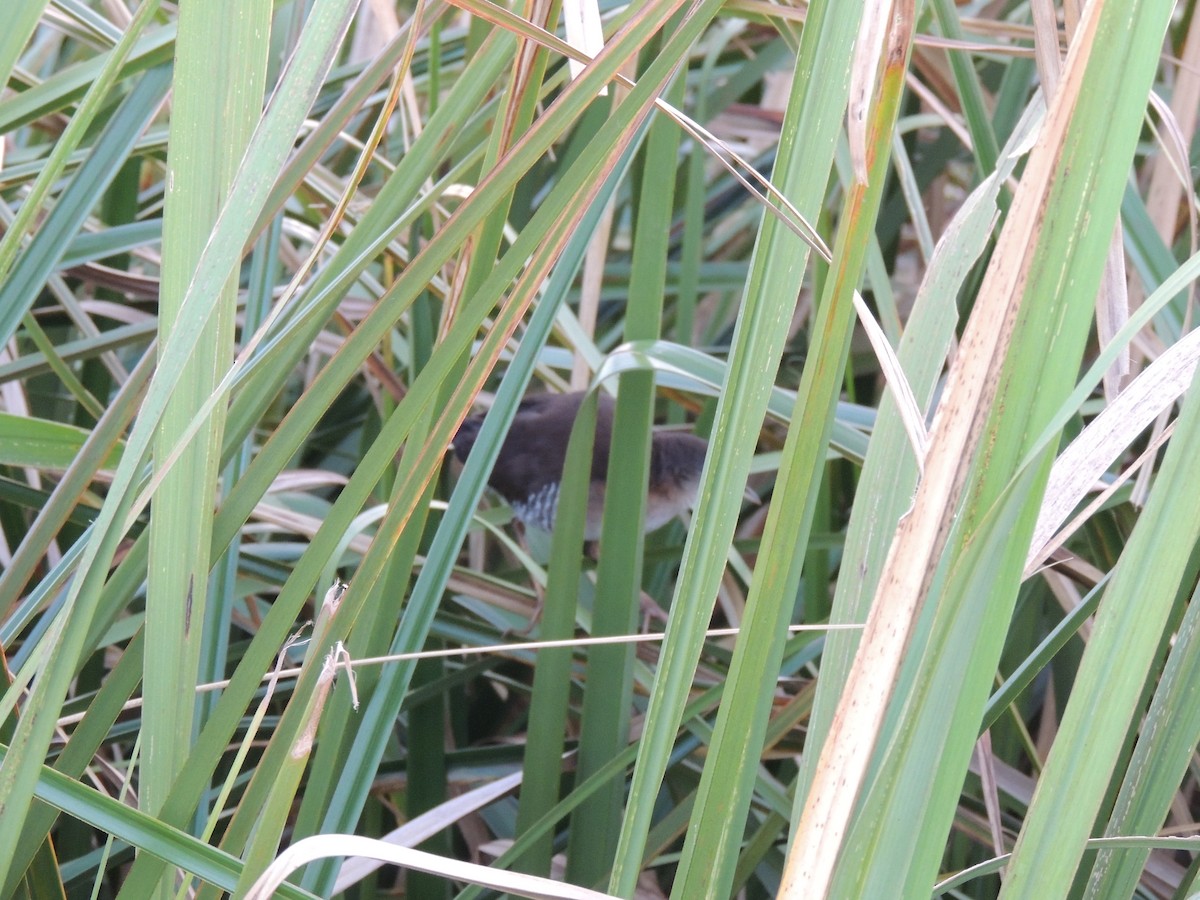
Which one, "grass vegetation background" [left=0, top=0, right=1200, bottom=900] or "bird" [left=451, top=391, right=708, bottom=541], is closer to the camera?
"grass vegetation background" [left=0, top=0, right=1200, bottom=900]

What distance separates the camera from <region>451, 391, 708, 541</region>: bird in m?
1.58

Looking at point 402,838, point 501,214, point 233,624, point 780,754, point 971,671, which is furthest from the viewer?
point 233,624

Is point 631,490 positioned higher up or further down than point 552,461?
higher up

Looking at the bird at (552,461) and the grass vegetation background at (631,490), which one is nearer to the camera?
the grass vegetation background at (631,490)

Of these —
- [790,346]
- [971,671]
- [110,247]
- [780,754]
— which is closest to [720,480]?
[971,671]

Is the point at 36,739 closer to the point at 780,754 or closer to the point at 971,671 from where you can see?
the point at 971,671

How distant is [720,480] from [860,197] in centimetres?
14

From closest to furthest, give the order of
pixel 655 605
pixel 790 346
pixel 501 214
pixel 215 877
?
pixel 215 877 < pixel 501 214 < pixel 655 605 < pixel 790 346

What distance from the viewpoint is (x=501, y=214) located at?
693 mm

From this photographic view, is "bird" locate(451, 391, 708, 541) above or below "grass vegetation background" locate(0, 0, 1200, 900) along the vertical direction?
below

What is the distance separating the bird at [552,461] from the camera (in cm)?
158

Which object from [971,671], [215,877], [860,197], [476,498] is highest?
[860,197]

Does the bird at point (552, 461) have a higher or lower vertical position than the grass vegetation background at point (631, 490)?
lower

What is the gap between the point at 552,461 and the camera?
1.63m
